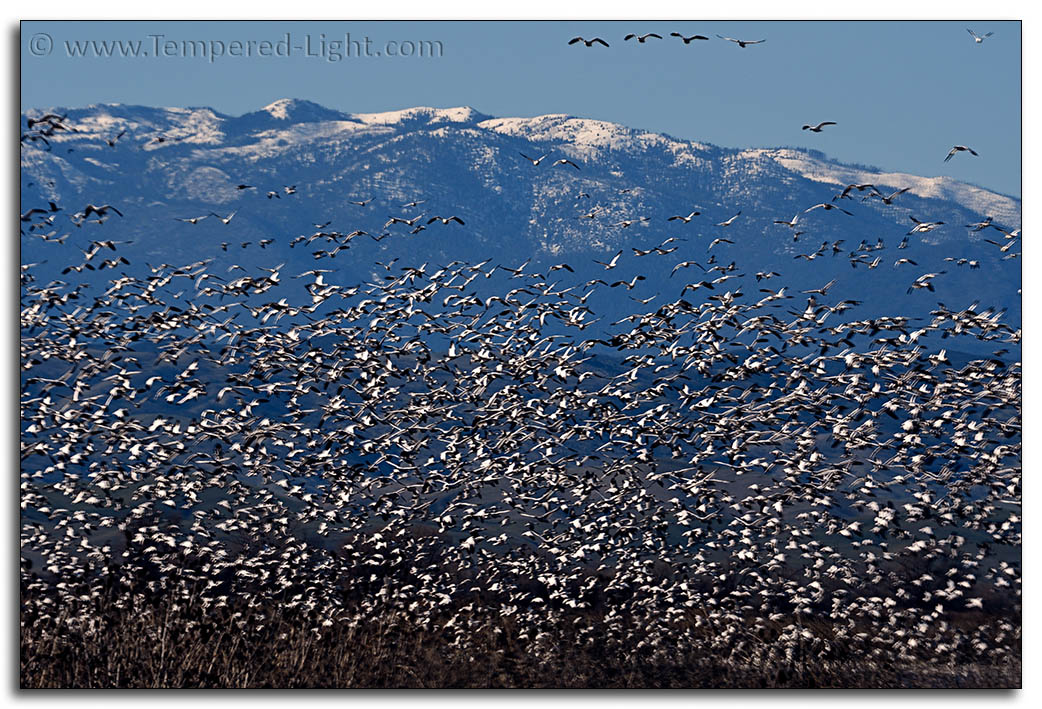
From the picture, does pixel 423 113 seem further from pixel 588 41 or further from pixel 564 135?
pixel 588 41

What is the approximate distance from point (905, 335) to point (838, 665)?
8.31 feet

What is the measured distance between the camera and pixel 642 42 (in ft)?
29.1

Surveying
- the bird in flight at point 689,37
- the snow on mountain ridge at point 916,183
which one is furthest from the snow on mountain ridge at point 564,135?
the bird in flight at point 689,37

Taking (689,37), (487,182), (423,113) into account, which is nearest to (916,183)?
(689,37)

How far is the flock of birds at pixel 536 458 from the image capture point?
869 cm

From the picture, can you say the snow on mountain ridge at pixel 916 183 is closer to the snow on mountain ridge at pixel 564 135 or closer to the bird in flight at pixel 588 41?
the snow on mountain ridge at pixel 564 135

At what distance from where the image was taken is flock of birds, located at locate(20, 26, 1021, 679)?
8688mm

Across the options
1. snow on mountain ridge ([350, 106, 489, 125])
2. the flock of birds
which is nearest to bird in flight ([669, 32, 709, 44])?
the flock of birds

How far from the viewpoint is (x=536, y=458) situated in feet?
32.1

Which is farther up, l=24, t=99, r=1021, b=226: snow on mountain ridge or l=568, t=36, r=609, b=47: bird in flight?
l=568, t=36, r=609, b=47: bird in flight

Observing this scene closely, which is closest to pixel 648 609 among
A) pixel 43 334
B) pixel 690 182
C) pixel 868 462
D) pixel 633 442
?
pixel 633 442

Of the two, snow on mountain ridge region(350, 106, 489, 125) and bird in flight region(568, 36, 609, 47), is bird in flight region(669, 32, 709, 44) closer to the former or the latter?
bird in flight region(568, 36, 609, 47)

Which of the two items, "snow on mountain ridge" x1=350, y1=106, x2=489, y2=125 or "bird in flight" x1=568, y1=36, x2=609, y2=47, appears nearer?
"bird in flight" x1=568, y1=36, x2=609, y2=47

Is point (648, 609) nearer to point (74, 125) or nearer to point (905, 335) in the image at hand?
point (905, 335)
